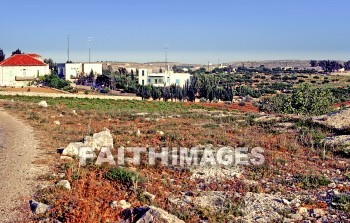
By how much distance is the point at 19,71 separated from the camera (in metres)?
71.1

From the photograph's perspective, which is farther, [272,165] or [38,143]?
[38,143]

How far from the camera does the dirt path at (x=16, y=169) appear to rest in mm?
8969

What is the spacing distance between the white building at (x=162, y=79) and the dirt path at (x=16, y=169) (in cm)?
9116

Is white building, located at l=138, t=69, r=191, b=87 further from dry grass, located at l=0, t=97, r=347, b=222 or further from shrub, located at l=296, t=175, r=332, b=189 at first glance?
shrub, located at l=296, t=175, r=332, b=189

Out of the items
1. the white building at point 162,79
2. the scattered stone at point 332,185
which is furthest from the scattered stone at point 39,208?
the white building at point 162,79

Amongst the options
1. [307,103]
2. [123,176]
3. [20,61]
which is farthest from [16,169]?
[20,61]

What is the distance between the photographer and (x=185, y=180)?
11617 millimetres

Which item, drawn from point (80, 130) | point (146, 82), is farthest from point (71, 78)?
point (80, 130)

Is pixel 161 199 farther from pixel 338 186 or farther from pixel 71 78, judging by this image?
pixel 71 78

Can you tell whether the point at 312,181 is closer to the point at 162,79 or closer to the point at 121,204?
the point at 121,204

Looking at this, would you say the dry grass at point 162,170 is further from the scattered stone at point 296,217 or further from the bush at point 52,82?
the bush at point 52,82

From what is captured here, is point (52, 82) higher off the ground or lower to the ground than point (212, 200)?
higher

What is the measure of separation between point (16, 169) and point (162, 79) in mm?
98848

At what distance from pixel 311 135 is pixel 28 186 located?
13130 millimetres
